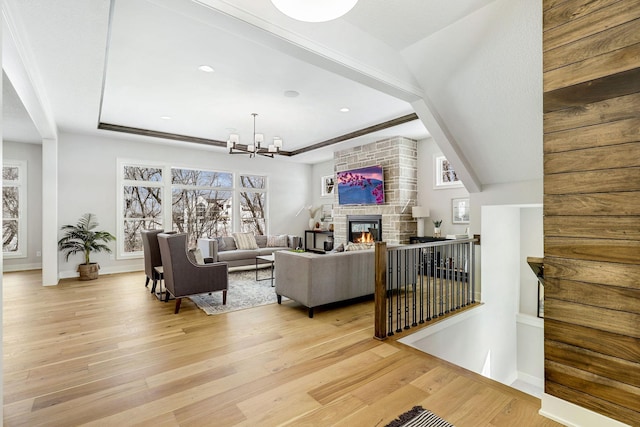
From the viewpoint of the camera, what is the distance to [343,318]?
3604mm

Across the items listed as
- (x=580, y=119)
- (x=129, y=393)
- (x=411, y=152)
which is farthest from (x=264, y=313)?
(x=411, y=152)

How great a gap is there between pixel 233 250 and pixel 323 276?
3.55 metres

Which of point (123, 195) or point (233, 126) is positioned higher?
point (233, 126)

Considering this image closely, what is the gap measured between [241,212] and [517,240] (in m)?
6.11

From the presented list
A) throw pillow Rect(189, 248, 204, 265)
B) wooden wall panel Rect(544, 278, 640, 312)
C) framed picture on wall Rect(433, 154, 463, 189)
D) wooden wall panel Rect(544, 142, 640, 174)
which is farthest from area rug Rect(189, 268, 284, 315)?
framed picture on wall Rect(433, 154, 463, 189)

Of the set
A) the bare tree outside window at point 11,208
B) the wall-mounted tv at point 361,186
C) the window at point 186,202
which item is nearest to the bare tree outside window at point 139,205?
the window at point 186,202

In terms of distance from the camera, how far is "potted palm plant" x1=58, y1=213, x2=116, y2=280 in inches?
225

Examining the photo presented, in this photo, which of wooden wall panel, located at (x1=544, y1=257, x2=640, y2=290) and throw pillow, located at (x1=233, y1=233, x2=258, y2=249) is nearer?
wooden wall panel, located at (x1=544, y1=257, x2=640, y2=290)

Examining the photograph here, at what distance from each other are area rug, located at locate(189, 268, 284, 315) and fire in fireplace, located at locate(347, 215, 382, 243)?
245 centimetres

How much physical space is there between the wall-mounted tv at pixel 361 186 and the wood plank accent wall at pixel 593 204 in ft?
15.4

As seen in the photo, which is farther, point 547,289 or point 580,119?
point 547,289

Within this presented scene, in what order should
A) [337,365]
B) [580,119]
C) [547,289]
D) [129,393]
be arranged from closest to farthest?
[580,119] < [547,289] < [129,393] < [337,365]

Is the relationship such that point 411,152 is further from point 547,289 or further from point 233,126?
point 547,289

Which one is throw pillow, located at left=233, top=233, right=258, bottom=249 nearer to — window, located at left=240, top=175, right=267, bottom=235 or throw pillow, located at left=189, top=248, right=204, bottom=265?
window, located at left=240, top=175, right=267, bottom=235
